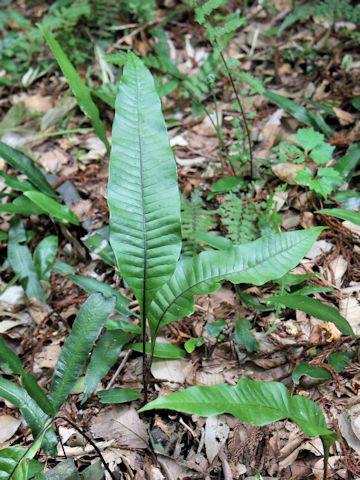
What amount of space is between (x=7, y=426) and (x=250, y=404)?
1001mm

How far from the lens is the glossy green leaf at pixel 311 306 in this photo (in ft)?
5.48

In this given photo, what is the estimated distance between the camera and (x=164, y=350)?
1964 mm

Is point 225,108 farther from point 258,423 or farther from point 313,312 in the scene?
point 258,423

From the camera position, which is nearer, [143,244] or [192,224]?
[143,244]

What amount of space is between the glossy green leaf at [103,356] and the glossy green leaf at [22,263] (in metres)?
0.52

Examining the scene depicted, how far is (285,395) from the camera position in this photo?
4.64ft

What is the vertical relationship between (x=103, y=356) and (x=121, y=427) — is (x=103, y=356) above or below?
above

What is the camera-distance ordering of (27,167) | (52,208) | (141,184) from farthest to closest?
(27,167), (52,208), (141,184)

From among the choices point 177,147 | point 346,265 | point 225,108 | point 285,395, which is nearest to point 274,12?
point 225,108

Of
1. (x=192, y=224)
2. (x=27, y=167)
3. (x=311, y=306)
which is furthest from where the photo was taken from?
(x=27, y=167)

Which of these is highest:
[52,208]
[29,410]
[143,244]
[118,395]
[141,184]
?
[141,184]

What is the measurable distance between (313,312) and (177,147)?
4.73 ft

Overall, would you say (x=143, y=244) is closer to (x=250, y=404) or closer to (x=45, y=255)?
(x=250, y=404)

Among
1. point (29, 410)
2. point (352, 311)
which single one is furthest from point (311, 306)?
point (29, 410)
